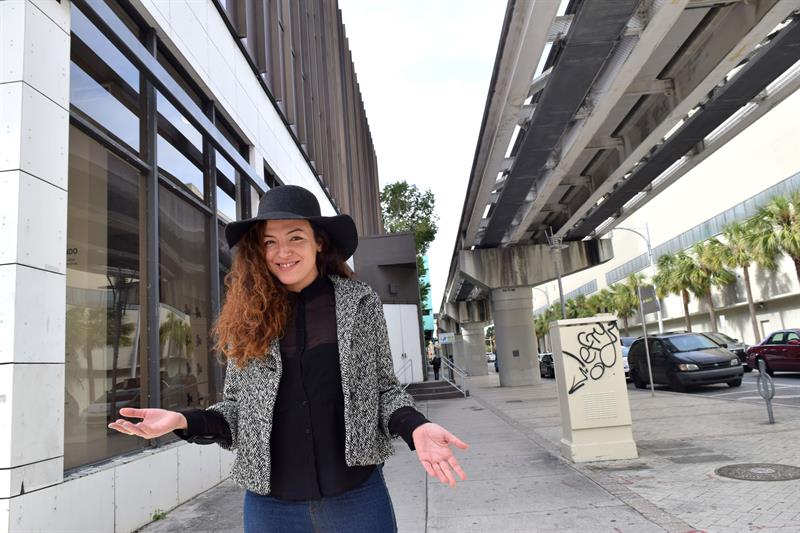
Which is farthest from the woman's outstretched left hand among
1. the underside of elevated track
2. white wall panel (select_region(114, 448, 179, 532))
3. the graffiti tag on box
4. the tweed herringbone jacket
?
the underside of elevated track

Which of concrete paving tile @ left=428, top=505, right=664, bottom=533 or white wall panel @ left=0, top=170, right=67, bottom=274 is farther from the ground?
white wall panel @ left=0, top=170, right=67, bottom=274

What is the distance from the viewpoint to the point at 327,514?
176 cm

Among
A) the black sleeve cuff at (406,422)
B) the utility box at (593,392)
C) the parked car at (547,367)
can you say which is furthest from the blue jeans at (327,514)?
the parked car at (547,367)

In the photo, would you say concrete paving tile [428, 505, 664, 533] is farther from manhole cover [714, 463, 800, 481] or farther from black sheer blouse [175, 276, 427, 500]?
black sheer blouse [175, 276, 427, 500]

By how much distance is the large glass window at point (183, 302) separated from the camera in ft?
21.7

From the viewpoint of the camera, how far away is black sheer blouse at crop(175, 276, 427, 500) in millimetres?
1785

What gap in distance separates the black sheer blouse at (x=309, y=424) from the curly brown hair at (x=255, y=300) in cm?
9

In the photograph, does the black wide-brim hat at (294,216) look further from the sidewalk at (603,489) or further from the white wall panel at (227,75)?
the white wall panel at (227,75)

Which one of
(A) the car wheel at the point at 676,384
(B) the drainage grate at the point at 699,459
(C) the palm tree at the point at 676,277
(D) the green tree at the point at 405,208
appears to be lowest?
(B) the drainage grate at the point at 699,459

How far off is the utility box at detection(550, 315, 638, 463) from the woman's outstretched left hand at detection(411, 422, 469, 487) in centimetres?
574

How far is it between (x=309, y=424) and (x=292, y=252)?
0.59m

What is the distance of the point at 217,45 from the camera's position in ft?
27.9

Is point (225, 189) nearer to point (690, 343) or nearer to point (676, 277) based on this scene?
point (690, 343)

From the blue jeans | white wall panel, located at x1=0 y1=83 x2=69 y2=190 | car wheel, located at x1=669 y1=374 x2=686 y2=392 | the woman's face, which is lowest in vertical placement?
car wheel, located at x1=669 y1=374 x2=686 y2=392
